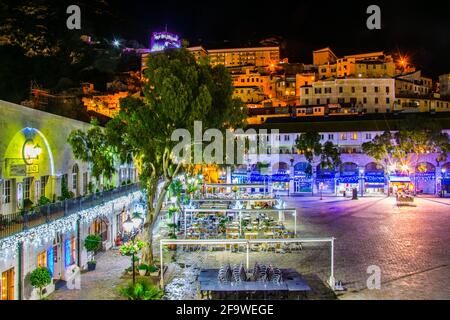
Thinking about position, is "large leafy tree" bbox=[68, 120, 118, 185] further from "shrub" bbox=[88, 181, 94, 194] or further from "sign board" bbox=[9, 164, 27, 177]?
"sign board" bbox=[9, 164, 27, 177]

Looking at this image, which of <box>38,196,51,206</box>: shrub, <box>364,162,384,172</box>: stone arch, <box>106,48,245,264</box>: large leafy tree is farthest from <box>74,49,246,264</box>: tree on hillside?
<box>364,162,384,172</box>: stone arch

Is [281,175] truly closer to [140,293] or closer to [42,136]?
[42,136]

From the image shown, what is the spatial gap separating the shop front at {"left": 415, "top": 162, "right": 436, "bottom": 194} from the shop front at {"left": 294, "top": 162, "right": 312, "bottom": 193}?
1310 cm

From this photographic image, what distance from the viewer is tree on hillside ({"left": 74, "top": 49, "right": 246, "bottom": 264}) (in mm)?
19297

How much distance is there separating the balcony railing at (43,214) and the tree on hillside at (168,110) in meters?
3.30

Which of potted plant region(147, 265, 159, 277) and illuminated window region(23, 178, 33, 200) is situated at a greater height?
illuminated window region(23, 178, 33, 200)

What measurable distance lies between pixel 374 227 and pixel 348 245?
6832mm

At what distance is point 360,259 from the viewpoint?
2350cm

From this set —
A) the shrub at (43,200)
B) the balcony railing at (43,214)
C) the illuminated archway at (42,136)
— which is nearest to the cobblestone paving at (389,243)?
the balcony railing at (43,214)

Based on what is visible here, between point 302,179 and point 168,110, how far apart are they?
42.9 m

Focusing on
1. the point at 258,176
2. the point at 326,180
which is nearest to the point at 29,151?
the point at 258,176

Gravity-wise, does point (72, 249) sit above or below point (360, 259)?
above

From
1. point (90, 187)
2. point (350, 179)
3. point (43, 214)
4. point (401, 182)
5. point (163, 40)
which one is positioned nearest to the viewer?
point (43, 214)

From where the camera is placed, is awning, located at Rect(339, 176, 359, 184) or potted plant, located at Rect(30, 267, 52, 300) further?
awning, located at Rect(339, 176, 359, 184)
